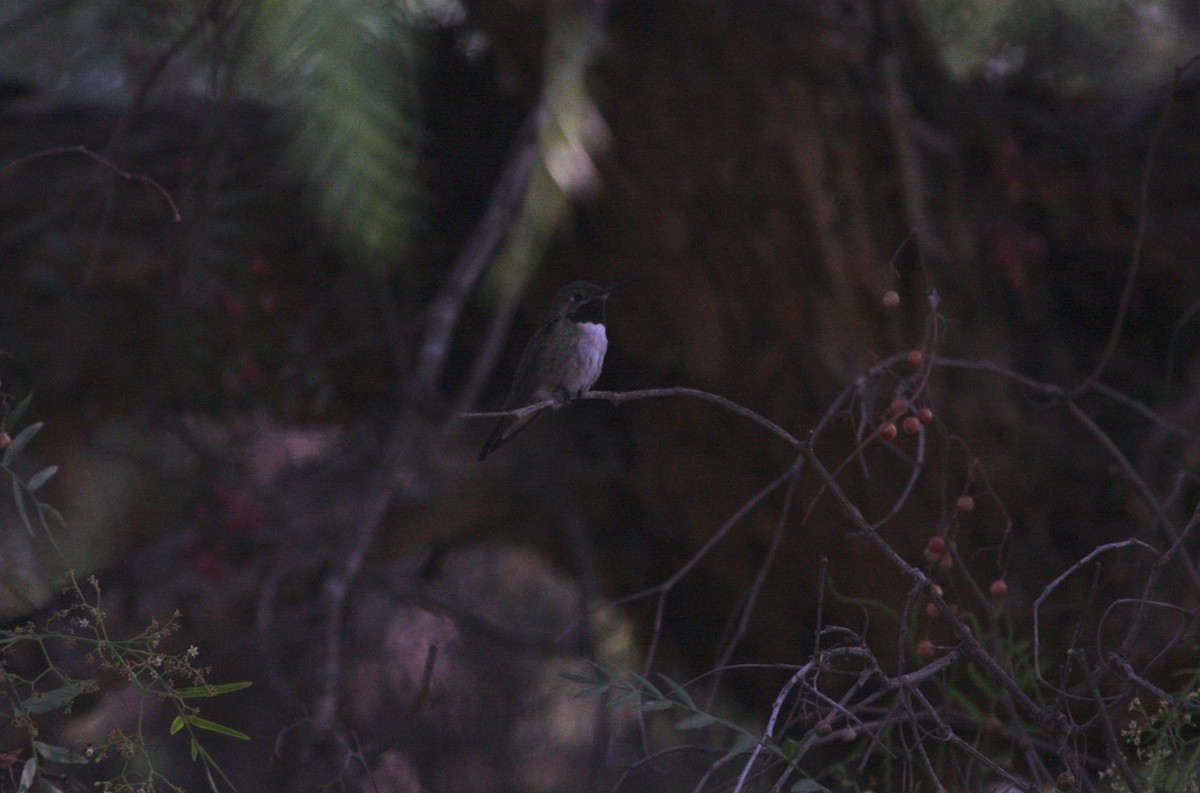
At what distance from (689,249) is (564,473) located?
0.94m

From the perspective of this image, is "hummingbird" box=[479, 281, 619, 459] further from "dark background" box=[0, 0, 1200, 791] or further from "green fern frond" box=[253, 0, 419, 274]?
"green fern frond" box=[253, 0, 419, 274]

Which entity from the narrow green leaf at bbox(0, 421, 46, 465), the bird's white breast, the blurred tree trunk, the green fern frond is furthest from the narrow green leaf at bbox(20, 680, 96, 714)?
the blurred tree trunk

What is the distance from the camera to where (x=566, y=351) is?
2.86 meters

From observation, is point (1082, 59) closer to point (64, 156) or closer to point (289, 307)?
point (289, 307)

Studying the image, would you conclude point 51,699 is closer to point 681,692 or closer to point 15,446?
point 15,446

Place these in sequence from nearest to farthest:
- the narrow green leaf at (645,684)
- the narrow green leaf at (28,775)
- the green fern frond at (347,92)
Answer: the narrow green leaf at (28,775) < the narrow green leaf at (645,684) < the green fern frond at (347,92)

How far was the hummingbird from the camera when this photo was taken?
2818 millimetres

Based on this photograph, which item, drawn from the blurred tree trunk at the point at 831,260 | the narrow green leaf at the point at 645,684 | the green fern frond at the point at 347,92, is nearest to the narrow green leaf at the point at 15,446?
the green fern frond at the point at 347,92

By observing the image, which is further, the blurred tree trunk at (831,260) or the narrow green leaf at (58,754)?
the blurred tree trunk at (831,260)

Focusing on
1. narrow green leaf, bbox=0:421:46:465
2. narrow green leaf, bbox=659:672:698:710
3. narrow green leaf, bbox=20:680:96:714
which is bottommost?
narrow green leaf, bbox=659:672:698:710

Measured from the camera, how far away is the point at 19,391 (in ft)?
10.2

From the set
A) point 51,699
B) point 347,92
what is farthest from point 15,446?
point 347,92

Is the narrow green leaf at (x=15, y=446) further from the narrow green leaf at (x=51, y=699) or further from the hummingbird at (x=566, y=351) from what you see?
the hummingbird at (x=566, y=351)

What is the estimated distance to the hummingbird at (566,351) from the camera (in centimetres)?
282
